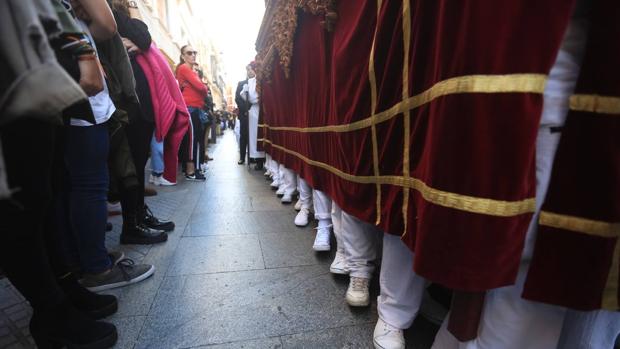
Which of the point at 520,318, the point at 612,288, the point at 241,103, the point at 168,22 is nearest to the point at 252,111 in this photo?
the point at 241,103

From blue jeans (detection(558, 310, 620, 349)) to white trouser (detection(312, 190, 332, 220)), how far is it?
1383 mm

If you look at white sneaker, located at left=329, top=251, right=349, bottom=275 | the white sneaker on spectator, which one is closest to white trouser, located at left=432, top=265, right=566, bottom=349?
white sneaker, located at left=329, top=251, right=349, bottom=275

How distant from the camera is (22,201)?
0.81 m

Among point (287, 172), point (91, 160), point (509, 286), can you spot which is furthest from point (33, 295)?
point (287, 172)

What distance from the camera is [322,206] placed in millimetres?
2066

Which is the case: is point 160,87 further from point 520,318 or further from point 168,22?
point 168,22

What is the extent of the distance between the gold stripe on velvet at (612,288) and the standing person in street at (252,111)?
4.36m

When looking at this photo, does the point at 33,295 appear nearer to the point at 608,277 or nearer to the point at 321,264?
the point at 321,264

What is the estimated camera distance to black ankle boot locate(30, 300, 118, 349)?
0.97m

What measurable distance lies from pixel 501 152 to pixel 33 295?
4.56 feet

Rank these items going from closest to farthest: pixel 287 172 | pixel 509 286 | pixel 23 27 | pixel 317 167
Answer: pixel 23 27, pixel 509 286, pixel 317 167, pixel 287 172

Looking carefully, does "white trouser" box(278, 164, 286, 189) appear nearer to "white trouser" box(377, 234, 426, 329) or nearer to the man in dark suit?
the man in dark suit

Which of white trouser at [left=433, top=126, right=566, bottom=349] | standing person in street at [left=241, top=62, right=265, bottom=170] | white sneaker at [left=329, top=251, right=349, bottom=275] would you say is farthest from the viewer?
standing person in street at [left=241, top=62, right=265, bottom=170]

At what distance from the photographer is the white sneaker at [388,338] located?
3.50 ft
